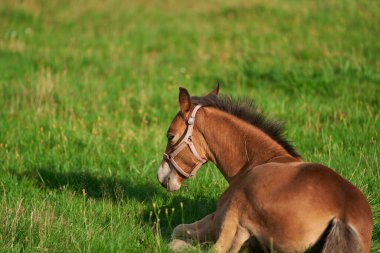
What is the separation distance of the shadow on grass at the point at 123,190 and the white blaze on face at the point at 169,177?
0.38 metres

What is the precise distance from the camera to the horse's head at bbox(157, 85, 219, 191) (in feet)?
19.8

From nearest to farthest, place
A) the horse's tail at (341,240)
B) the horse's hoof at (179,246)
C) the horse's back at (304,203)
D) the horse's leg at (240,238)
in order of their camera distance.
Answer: the horse's tail at (341,240) < the horse's back at (304,203) < the horse's leg at (240,238) < the horse's hoof at (179,246)

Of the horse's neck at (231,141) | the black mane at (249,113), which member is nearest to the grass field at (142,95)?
the horse's neck at (231,141)

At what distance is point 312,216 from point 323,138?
3.63 metres

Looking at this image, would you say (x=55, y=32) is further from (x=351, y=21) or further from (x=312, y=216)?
(x=312, y=216)

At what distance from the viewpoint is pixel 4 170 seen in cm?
784

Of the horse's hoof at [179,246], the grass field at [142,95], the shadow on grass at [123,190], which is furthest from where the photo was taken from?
the shadow on grass at [123,190]

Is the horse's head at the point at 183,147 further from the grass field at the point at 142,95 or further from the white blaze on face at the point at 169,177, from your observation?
the grass field at the point at 142,95

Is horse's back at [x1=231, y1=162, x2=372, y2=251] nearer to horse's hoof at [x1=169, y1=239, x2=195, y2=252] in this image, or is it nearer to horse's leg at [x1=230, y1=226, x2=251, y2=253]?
horse's leg at [x1=230, y1=226, x2=251, y2=253]

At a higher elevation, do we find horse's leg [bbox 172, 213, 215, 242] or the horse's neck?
the horse's neck

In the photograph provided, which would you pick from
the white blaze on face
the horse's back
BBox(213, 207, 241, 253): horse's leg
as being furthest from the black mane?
BBox(213, 207, 241, 253): horse's leg

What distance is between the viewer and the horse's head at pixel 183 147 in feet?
19.8

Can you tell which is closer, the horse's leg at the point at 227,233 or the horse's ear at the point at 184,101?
the horse's leg at the point at 227,233

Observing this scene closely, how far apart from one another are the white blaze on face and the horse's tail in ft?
6.54
